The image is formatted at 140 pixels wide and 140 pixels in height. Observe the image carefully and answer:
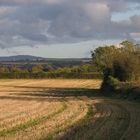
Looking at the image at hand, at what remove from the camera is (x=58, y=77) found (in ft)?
449

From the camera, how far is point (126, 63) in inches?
2889

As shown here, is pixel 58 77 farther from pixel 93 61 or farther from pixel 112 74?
pixel 112 74

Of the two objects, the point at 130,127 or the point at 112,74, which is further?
the point at 112,74

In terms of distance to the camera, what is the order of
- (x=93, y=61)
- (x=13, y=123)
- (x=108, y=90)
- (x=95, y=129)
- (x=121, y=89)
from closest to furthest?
(x=95, y=129)
(x=13, y=123)
(x=121, y=89)
(x=108, y=90)
(x=93, y=61)

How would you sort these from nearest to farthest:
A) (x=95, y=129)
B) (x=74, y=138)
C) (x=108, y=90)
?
(x=74, y=138) < (x=95, y=129) < (x=108, y=90)

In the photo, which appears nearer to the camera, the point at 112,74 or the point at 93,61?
the point at 112,74

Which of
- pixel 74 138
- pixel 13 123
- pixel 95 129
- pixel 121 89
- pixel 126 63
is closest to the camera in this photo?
pixel 74 138

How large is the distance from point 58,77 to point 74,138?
385ft

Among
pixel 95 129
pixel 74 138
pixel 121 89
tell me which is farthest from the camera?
pixel 121 89

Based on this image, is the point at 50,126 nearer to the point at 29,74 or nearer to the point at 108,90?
the point at 108,90

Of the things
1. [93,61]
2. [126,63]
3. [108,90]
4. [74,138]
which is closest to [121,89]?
[108,90]

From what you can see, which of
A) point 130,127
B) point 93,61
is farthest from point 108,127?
point 93,61

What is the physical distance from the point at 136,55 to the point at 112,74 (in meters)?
5.50

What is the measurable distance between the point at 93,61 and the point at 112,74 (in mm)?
54445
